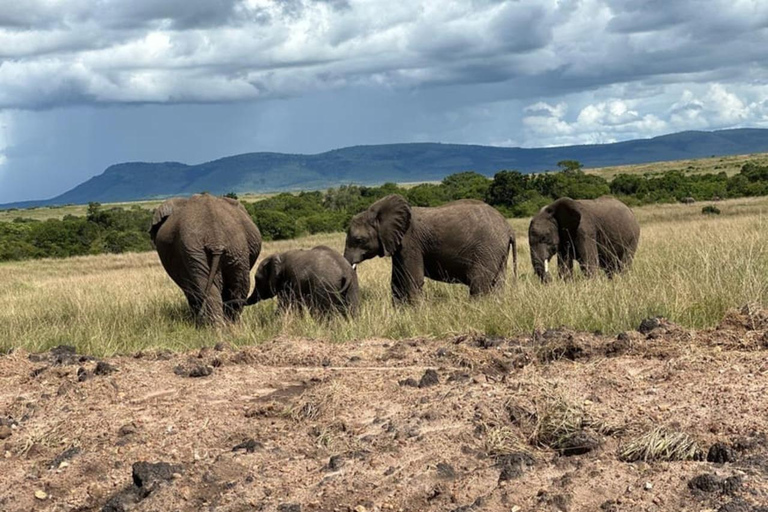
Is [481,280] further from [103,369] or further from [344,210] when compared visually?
[344,210]

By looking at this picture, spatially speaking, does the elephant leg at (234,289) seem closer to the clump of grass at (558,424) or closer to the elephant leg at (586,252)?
the elephant leg at (586,252)

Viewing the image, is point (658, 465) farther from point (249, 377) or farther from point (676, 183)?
point (676, 183)

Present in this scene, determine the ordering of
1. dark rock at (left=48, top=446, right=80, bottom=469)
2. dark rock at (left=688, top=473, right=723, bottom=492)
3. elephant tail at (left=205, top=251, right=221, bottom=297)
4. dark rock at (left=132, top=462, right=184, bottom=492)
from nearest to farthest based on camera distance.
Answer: dark rock at (left=688, top=473, right=723, bottom=492)
dark rock at (left=132, top=462, right=184, bottom=492)
dark rock at (left=48, top=446, right=80, bottom=469)
elephant tail at (left=205, top=251, right=221, bottom=297)

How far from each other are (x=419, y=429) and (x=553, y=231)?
10.4 m

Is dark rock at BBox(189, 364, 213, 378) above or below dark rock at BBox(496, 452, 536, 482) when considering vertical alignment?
above

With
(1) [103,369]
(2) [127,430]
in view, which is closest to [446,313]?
A: (1) [103,369]

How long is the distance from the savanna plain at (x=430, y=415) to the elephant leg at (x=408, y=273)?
3.76m

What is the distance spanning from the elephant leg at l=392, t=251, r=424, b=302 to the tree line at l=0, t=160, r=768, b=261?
30692 mm

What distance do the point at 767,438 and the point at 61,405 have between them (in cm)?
462

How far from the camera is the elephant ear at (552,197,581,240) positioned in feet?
49.0

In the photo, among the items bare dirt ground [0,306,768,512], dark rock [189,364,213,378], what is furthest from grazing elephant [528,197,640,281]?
dark rock [189,364,213,378]

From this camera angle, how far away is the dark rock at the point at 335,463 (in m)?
4.89

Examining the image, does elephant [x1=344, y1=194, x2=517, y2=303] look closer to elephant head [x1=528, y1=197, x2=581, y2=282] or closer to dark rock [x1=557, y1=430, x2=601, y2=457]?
elephant head [x1=528, y1=197, x2=581, y2=282]

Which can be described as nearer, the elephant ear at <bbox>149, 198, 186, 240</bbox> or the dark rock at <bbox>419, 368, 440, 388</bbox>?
the dark rock at <bbox>419, 368, 440, 388</bbox>
